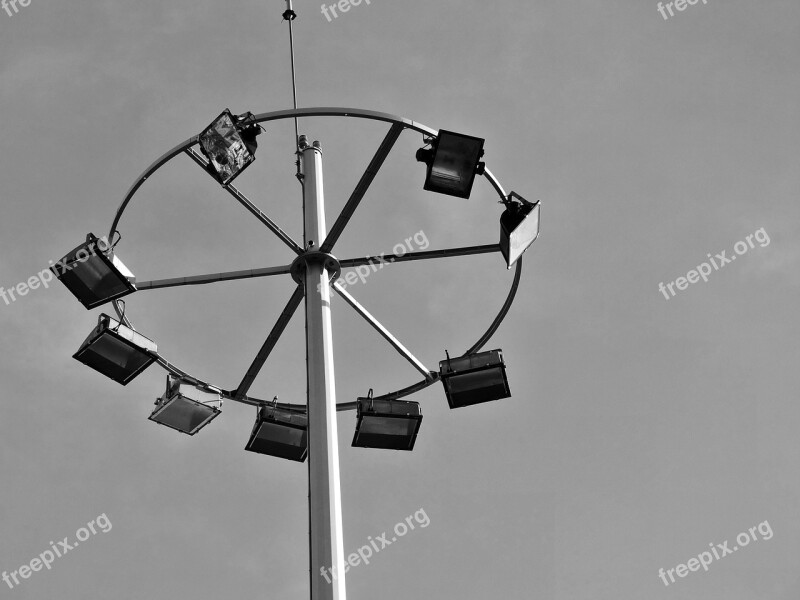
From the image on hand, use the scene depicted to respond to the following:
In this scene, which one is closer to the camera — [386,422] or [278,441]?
[386,422]

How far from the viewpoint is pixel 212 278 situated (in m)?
11.9

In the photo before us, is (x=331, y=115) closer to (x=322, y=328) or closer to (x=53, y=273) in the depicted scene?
(x=322, y=328)

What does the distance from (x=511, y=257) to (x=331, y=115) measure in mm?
2104

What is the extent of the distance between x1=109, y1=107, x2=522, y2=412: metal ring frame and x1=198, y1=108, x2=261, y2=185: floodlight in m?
0.13

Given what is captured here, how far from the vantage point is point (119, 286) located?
1188cm

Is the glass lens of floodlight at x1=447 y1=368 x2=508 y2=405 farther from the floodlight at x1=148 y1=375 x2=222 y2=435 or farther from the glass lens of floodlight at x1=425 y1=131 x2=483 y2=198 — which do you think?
the floodlight at x1=148 y1=375 x2=222 y2=435

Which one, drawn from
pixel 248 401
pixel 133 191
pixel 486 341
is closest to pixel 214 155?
pixel 133 191

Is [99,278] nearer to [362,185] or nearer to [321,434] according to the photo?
[362,185]

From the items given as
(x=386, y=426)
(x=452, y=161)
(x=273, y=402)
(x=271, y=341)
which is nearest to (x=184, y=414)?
(x=273, y=402)

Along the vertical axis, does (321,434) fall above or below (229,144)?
below

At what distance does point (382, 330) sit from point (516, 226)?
1.72 meters

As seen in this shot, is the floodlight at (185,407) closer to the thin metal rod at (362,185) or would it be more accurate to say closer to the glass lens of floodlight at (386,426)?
the glass lens of floodlight at (386,426)

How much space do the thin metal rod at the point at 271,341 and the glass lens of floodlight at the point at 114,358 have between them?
3.26 feet

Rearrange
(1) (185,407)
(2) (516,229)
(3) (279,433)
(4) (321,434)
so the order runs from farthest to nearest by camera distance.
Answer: (3) (279,433) < (1) (185,407) < (2) (516,229) < (4) (321,434)
